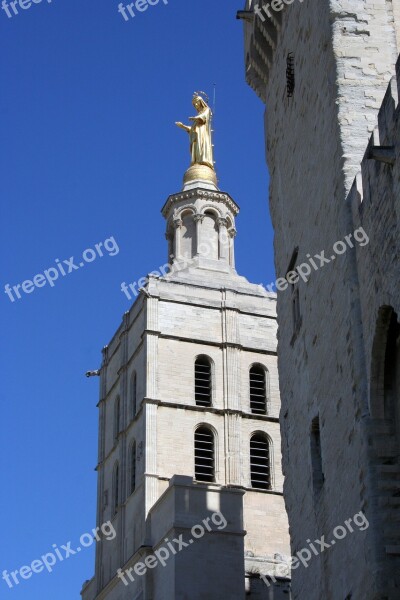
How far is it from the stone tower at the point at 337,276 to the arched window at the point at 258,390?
20756 millimetres

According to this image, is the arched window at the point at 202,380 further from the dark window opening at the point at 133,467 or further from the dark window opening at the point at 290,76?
the dark window opening at the point at 290,76

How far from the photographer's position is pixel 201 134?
171 feet

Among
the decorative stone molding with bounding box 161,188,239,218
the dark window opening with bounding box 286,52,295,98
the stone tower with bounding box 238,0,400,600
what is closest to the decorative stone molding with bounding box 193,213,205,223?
the decorative stone molding with bounding box 161,188,239,218

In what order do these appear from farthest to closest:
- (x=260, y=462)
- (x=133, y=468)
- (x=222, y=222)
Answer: (x=222, y=222)
(x=260, y=462)
(x=133, y=468)

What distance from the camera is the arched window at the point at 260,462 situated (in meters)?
42.2

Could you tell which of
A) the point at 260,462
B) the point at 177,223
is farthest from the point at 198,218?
the point at 260,462

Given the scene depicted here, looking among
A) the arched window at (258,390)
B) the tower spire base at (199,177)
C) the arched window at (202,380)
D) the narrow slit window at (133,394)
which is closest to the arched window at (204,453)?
the arched window at (202,380)

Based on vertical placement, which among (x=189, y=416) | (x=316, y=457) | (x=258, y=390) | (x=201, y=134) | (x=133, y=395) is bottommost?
(x=316, y=457)

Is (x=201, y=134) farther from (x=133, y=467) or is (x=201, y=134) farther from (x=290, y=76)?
(x=290, y=76)

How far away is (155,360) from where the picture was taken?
4284 cm

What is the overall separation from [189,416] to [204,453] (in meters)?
1.30

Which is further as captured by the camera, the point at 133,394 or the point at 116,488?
the point at 116,488

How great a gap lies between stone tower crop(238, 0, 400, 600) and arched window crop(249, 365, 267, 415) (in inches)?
817

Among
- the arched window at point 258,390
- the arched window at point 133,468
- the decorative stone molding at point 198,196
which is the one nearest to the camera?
the arched window at point 133,468
